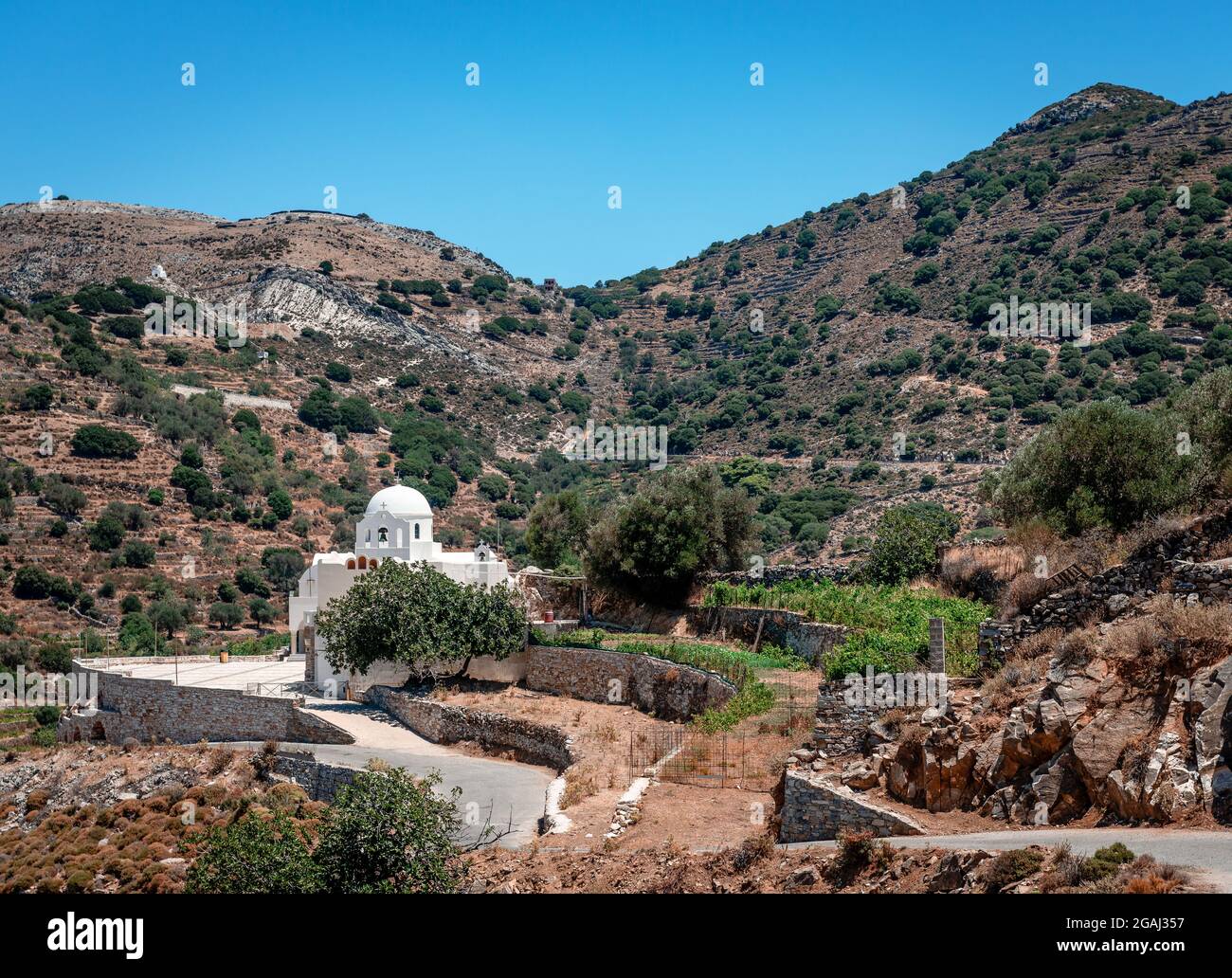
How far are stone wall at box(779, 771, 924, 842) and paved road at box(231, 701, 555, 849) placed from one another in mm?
6587

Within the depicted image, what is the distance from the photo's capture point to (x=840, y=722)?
15906mm

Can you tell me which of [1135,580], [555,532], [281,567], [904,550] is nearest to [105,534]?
[281,567]

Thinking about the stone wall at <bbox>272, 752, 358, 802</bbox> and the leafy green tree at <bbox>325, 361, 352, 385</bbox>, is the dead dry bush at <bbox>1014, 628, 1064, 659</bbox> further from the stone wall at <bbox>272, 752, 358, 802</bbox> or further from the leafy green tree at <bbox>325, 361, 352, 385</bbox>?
the leafy green tree at <bbox>325, 361, 352, 385</bbox>

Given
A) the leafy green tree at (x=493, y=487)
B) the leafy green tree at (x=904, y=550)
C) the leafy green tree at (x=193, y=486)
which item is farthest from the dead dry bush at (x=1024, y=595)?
the leafy green tree at (x=493, y=487)

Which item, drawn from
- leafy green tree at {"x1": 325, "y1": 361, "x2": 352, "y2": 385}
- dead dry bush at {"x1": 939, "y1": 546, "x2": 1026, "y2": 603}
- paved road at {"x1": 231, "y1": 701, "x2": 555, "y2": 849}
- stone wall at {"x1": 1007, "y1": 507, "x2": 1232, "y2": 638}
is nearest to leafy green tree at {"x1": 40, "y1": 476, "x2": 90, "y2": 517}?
leafy green tree at {"x1": 325, "y1": 361, "x2": 352, "y2": 385}

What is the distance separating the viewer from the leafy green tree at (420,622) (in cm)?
3619

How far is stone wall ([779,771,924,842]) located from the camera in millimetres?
13484

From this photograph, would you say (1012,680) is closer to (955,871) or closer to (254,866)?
(955,871)

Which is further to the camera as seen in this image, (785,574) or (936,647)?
(785,574)

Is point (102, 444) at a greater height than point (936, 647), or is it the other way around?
point (102, 444)

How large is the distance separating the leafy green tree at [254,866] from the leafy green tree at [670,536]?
21437 mm

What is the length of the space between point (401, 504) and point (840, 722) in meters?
32.0

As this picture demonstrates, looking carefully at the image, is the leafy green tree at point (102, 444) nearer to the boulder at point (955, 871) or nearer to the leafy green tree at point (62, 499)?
the leafy green tree at point (62, 499)

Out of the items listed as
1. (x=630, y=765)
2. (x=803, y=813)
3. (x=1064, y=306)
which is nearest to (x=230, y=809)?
(x=630, y=765)
